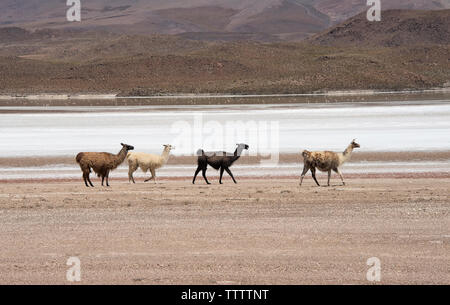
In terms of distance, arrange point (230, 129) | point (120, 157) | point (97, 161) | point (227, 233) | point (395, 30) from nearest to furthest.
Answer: point (227, 233) < point (97, 161) < point (120, 157) < point (230, 129) < point (395, 30)

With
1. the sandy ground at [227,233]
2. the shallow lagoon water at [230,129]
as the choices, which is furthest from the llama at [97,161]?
the shallow lagoon water at [230,129]

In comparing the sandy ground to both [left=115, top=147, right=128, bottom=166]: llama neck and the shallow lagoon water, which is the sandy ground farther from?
the shallow lagoon water

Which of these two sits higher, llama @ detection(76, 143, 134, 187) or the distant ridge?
the distant ridge

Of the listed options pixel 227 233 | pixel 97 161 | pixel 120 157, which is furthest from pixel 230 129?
pixel 227 233

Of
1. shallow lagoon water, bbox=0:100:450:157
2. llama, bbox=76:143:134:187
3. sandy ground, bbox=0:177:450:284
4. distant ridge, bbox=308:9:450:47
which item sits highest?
distant ridge, bbox=308:9:450:47

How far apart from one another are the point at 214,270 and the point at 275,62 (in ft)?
261

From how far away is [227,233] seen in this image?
11250 millimetres

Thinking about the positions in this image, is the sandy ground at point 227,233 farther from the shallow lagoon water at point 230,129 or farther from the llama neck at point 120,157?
the shallow lagoon water at point 230,129

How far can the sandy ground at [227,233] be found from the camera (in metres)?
9.12

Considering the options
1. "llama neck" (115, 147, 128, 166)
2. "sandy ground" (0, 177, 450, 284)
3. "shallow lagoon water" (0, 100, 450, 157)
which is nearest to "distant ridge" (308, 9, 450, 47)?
"shallow lagoon water" (0, 100, 450, 157)

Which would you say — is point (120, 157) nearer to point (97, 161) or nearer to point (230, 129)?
point (97, 161)

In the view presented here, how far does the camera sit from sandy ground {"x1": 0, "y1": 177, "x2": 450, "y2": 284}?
29.9 ft

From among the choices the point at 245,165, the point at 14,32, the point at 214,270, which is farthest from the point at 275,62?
the point at 14,32
